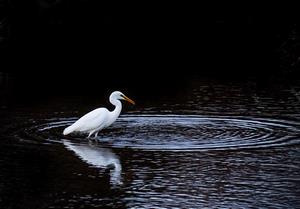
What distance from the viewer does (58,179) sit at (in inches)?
603

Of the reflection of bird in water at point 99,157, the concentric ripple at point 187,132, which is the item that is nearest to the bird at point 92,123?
the concentric ripple at point 187,132

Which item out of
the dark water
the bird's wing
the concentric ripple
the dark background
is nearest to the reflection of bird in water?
the dark water

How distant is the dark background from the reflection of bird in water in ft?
41.9

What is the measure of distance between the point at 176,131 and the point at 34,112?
5.40 metres

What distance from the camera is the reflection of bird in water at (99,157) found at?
15727 mm

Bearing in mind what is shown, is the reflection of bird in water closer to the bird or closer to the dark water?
the dark water

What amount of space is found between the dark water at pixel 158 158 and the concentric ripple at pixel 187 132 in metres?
0.02

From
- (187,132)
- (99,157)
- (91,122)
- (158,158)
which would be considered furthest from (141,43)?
(158,158)

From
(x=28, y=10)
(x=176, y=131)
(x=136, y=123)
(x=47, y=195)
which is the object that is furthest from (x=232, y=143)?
(x=28, y=10)

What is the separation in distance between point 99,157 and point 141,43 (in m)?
37.0

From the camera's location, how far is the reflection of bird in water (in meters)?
15.7

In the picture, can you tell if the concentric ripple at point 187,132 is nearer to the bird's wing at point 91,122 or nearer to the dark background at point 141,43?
the bird's wing at point 91,122

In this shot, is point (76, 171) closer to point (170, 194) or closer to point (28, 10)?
point (170, 194)

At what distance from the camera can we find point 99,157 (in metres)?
17.2
